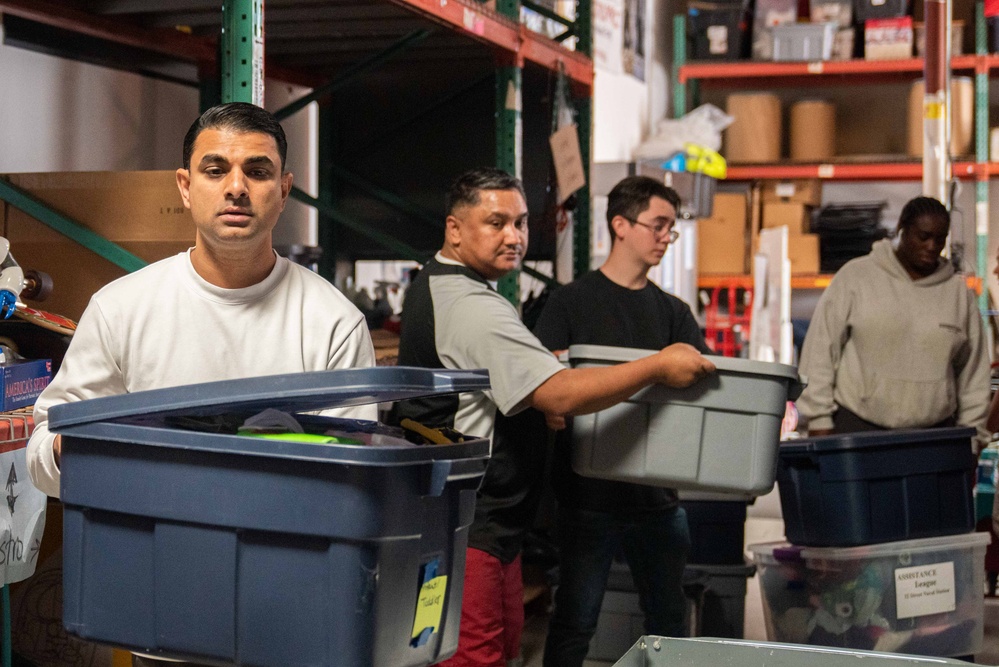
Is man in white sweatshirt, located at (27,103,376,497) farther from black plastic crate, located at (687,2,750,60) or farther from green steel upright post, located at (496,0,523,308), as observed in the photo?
black plastic crate, located at (687,2,750,60)

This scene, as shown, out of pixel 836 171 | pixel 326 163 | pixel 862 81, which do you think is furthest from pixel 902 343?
pixel 862 81

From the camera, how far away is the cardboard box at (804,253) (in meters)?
7.92

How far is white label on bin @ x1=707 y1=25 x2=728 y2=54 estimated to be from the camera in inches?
334

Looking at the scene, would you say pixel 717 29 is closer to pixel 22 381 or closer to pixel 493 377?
pixel 493 377

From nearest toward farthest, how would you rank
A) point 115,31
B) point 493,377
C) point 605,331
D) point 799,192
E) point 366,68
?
point 493,377
point 605,331
point 115,31
point 366,68
point 799,192

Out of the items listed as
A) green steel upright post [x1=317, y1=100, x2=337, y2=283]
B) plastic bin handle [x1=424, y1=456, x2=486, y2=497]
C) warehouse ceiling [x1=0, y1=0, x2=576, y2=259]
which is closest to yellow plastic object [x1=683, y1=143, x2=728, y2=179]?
warehouse ceiling [x1=0, y1=0, x2=576, y2=259]

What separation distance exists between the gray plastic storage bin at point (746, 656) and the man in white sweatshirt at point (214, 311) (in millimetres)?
624

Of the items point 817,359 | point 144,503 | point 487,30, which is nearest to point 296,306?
point 144,503

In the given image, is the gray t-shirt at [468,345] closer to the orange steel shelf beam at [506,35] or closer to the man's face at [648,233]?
the man's face at [648,233]

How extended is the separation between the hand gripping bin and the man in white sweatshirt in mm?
209

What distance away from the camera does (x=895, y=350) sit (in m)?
3.90

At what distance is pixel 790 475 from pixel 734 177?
201 inches

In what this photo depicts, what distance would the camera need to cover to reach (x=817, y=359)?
13.0 ft

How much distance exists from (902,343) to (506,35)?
1708mm
